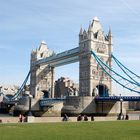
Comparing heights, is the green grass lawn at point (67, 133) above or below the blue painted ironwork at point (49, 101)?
below

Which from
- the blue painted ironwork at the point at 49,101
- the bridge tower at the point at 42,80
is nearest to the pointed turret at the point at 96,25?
the blue painted ironwork at the point at 49,101

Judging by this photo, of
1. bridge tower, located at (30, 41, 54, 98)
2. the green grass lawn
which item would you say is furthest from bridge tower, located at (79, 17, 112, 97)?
the green grass lawn

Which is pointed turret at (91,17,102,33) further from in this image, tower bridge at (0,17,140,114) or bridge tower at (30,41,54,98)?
bridge tower at (30,41,54,98)

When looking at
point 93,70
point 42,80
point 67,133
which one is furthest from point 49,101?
point 67,133

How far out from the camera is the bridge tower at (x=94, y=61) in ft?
245

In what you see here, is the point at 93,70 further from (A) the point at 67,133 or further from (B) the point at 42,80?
(A) the point at 67,133

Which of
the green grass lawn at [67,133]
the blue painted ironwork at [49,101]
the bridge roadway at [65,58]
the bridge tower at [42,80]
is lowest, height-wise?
the green grass lawn at [67,133]

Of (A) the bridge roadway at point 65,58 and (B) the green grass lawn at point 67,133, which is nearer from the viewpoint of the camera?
(B) the green grass lawn at point 67,133

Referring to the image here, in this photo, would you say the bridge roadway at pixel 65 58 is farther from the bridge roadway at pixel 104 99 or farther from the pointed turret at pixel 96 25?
the bridge roadway at pixel 104 99

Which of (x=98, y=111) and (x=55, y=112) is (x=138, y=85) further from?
(x=55, y=112)

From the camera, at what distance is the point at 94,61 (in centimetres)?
7606

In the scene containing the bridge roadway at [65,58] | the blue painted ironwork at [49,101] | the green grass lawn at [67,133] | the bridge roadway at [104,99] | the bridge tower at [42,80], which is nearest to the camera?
the green grass lawn at [67,133]

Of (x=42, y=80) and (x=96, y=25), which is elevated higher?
(x=96, y=25)

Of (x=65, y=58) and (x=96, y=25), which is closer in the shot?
(x=96, y=25)
